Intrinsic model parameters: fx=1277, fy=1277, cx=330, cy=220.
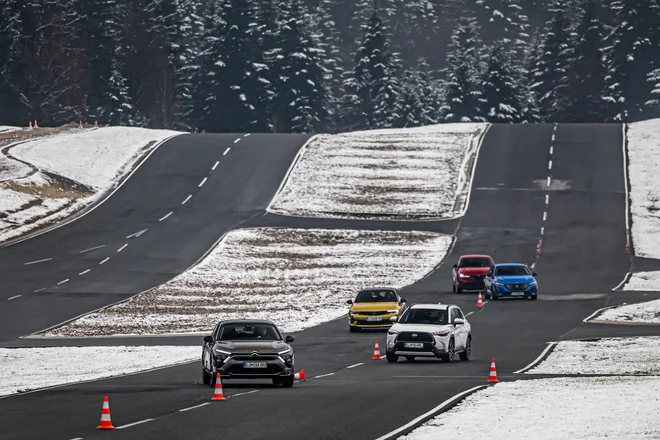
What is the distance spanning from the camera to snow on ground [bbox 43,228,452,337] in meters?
44.0

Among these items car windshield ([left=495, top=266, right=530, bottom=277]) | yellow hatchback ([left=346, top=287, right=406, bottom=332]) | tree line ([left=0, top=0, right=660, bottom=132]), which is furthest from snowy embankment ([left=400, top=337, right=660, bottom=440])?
tree line ([left=0, top=0, right=660, bottom=132])

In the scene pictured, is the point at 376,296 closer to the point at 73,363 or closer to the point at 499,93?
the point at 73,363

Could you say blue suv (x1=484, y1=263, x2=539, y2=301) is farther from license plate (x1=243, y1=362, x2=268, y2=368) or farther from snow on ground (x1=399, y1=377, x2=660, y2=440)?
license plate (x1=243, y1=362, x2=268, y2=368)

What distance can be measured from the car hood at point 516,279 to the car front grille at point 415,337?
17942mm

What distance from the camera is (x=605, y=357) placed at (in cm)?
3012

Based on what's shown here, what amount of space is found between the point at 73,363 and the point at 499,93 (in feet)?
360

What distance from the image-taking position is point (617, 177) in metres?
81.2

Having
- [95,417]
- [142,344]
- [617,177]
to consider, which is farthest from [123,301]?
[617,177]

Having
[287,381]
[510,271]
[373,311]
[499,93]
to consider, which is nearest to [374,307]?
[373,311]

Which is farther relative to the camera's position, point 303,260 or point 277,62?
point 277,62

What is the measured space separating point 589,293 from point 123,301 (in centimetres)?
1785

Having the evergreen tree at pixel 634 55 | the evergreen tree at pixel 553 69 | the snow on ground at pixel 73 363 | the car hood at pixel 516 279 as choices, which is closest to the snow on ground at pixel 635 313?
the car hood at pixel 516 279

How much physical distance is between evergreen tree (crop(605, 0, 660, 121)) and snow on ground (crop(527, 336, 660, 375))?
367ft

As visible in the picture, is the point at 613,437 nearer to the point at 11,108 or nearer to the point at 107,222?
the point at 107,222
